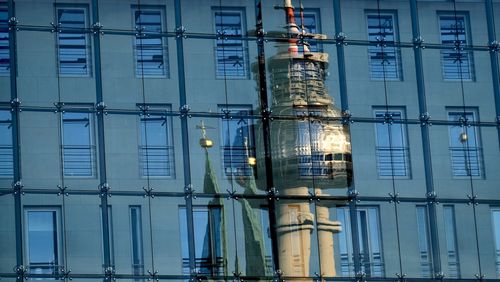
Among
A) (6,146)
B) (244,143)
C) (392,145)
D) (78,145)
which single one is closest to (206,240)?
(244,143)

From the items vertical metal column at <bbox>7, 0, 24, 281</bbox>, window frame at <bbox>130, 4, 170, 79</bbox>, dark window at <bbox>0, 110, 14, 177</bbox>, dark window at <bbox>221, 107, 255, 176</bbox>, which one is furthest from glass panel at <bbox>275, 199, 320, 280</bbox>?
dark window at <bbox>0, 110, 14, 177</bbox>

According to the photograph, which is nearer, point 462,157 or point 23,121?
point 23,121

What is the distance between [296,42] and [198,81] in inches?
68.3

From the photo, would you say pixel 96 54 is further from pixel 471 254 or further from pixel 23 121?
pixel 471 254

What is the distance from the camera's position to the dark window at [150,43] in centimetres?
2578

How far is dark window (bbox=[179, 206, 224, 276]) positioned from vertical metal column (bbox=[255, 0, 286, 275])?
2.68 feet

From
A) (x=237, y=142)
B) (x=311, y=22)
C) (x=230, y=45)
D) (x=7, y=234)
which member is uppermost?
(x=311, y=22)

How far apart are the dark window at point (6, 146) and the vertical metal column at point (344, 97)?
203 inches

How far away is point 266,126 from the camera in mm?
25938

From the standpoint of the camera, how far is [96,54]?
25625mm

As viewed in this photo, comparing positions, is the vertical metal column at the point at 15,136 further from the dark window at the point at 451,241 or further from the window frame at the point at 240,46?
the dark window at the point at 451,241

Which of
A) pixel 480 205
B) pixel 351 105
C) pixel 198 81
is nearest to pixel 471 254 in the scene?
pixel 480 205

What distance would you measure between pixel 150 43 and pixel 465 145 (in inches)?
207

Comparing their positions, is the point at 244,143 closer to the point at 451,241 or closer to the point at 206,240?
the point at 206,240
